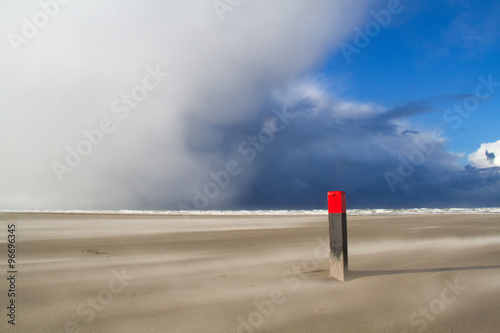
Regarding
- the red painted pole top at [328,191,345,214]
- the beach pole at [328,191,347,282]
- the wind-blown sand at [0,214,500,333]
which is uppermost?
the red painted pole top at [328,191,345,214]

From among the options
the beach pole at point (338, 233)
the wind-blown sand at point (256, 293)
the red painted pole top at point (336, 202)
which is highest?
the red painted pole top at point (336, 202)

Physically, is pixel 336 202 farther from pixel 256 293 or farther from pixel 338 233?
A: pixel 256 293

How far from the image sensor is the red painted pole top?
5.60 metres

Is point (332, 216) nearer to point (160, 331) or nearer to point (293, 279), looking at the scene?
point (293, 279)

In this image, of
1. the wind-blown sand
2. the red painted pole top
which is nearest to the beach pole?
the red painted pole top

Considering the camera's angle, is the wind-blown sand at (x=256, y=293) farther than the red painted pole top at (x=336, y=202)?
No

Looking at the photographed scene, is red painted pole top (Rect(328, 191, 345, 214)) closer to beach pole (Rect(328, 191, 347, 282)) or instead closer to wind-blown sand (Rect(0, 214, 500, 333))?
beach pole (Rect(328, 191, 347, 282))

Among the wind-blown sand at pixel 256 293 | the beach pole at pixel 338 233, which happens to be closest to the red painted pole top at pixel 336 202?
the beach pole at pixel 338 233

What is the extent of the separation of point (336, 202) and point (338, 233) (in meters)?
0.53

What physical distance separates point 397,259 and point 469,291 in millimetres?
2787

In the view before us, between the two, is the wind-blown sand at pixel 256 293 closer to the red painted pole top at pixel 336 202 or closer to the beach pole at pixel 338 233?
the beach pole at pixel 338 233

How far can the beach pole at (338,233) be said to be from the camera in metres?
5.59

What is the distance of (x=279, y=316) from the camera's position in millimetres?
3965

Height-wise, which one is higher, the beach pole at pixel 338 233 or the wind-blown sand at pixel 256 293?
the beach pole at pixel 338 233
